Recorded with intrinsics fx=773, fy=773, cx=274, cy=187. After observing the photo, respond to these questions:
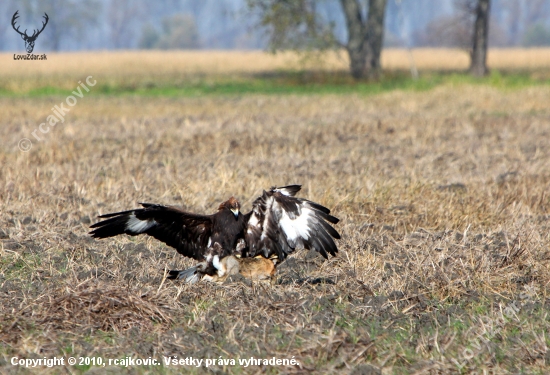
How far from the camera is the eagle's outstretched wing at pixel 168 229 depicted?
5.24 m

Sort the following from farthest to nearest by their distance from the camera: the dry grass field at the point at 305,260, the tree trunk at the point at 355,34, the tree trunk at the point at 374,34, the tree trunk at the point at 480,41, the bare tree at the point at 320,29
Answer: the tree trunk at the point at 480,41 → the tree trunk at the point at 355,34 → the tree trunk at the point at 374,34 → the bare tree at the point at 320,29 → the dry grass field at the point at 305,260

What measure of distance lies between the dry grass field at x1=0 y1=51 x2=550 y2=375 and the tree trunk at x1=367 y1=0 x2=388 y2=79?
638 inches

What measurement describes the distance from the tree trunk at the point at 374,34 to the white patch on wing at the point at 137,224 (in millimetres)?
23549

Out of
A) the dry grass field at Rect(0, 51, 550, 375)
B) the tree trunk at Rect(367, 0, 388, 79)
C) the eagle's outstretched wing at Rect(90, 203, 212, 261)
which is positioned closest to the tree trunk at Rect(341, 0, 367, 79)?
the tree trunk at Rect(367, 0, 388, 79)

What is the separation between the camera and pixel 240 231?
5.18 metres

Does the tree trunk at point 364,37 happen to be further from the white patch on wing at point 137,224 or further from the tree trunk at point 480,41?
the white patch on wing at point 137,224

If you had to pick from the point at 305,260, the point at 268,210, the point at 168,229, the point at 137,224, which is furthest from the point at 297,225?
the point at 137,224

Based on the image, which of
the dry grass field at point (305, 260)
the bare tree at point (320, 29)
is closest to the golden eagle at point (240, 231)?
the dry grass field at point (305, 260)

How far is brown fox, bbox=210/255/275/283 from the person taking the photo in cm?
513

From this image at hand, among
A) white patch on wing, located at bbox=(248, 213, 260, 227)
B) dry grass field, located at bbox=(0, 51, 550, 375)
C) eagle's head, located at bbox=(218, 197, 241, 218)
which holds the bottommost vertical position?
dry grass field, located at bbox=(0, 51, 550, 375)

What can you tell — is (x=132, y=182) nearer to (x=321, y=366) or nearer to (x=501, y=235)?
(x=501, y=235)

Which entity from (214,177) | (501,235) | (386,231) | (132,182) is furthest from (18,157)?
(501,235)

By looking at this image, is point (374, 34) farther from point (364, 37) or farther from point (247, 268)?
point (247, 268)

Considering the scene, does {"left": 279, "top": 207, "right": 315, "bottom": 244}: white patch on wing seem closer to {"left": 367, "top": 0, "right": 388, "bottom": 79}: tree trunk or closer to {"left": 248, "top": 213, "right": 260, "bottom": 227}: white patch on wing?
{"left": 248, "top": 213, "right": 260, "bottom": 227}: white patch on wing
